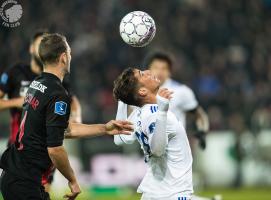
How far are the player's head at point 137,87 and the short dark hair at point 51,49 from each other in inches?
24.8

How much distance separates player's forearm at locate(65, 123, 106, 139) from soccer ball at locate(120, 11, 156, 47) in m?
1.33

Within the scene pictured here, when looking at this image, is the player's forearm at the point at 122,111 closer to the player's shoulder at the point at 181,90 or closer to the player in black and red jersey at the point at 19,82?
the player in black and red jersey at the point at 19,82

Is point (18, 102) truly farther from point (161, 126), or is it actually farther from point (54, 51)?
point (161, 126)

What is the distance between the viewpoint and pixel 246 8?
19.6 meters

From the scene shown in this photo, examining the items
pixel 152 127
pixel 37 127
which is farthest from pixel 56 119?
pixel 152 127

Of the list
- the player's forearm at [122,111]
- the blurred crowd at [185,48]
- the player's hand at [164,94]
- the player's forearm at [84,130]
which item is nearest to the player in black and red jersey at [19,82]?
the player's forearm at [122,111]

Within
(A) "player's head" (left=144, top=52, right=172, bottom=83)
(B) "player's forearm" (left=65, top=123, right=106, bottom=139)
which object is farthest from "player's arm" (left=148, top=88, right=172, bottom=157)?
(A) "player's head" (left=144, top=52, right=172, bottom=83)

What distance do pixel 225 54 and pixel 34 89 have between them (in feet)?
41.7

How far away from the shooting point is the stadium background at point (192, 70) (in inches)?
587

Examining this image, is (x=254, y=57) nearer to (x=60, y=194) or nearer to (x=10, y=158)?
(x=60, y=194)

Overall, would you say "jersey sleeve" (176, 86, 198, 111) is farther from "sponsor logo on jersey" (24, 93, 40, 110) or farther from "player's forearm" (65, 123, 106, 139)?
"sponsor logo on jersey" (24, 93, 40, 110)

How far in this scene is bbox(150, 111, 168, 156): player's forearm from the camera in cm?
589

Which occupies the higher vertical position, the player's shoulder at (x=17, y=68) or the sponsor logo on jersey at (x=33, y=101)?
the player's shoulder at (x=17, y=68)

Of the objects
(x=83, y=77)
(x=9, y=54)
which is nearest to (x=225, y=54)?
(x=83, y=77)
